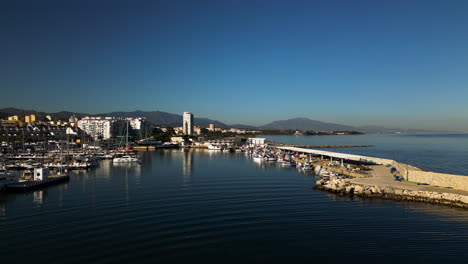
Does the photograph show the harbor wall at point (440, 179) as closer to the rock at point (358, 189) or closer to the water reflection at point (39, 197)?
the rock at point (358, 189)

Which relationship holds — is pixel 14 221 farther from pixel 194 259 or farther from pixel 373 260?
pixel 373 260

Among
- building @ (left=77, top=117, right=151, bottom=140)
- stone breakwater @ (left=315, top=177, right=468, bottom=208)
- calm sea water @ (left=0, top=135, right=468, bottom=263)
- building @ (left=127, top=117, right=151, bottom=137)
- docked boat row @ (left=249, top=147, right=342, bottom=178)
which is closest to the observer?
calm sea water @ (left=0, top=135, right=468, bottom=263)

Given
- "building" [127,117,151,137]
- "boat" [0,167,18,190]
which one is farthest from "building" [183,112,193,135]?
"boat" [0,167,18,190]

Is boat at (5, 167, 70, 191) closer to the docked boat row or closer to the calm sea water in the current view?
the calm sea water

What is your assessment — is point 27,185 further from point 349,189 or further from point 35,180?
point 349,189

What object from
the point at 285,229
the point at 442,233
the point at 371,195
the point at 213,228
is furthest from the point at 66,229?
the point at 371,195

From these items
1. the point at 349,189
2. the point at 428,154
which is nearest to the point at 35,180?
the point at 349,189
